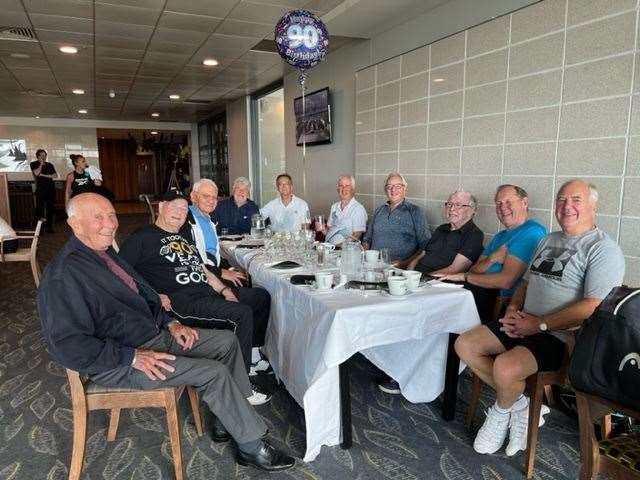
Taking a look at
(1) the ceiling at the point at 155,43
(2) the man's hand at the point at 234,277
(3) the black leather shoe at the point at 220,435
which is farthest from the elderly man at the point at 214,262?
(1) the ceiling at the point at 155,43

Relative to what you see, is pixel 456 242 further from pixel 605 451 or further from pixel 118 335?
pixel 118 335

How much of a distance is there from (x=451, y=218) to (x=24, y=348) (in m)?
3.16

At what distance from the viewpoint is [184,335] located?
205 cm

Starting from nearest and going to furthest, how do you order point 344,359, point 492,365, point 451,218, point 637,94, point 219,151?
point 344,359
point 492,365
point 637,94
point 451,218
point 219,151

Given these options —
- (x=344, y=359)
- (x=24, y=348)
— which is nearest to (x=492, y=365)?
(x=344, y=359)

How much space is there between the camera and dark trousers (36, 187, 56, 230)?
9671 millimetres

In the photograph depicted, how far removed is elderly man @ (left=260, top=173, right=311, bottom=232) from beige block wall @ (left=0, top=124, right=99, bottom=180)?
1007cm

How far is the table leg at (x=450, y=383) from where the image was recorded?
230cm

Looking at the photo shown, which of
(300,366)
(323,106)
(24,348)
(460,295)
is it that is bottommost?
(24,348)

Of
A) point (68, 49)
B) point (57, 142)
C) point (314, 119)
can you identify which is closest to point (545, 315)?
point (314, 119)

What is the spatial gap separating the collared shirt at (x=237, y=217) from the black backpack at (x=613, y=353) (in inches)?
134

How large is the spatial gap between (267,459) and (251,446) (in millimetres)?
89

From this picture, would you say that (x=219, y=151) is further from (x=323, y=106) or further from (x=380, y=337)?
(x=380, y=337)

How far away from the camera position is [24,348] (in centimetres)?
334
